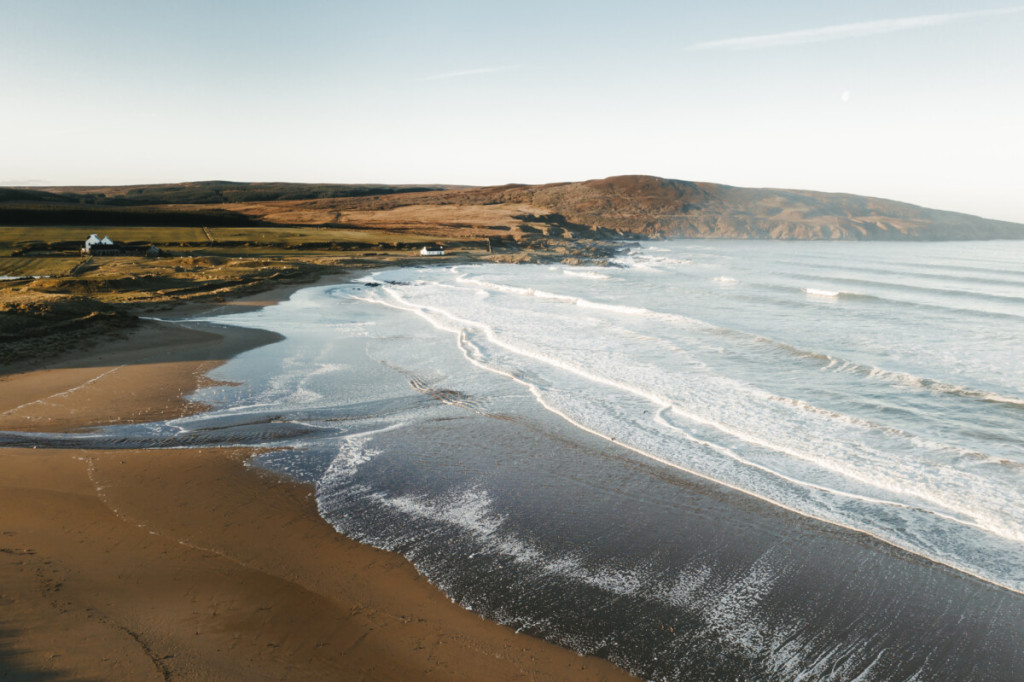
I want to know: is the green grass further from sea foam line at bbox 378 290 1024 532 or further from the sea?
sea foam line at bbox 378 290 1024 532

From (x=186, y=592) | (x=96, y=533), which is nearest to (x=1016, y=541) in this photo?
(x=186, y=592)

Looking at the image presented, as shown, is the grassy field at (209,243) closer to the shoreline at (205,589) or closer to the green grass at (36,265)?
the green grass at (36,265)

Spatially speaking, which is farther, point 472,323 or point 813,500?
point 472,323

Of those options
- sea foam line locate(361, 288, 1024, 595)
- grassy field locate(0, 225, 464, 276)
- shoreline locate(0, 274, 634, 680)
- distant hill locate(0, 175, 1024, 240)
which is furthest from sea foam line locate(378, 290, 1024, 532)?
distant hill locate(0, 175, 1024, 240)

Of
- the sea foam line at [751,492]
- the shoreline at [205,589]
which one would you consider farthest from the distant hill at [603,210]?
the shoreline at [205,589]

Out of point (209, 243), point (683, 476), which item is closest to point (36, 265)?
point (209, 243)

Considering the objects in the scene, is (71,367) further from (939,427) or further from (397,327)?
(939,427)
